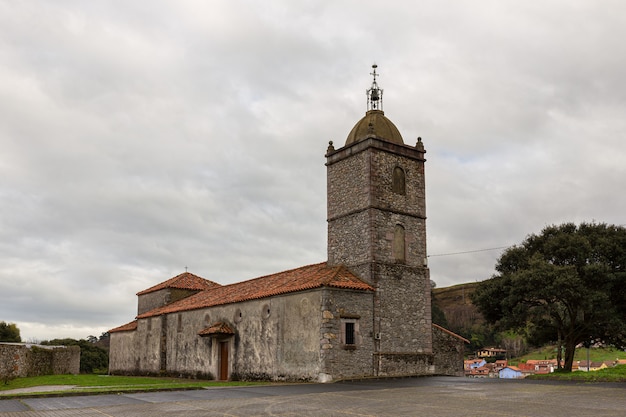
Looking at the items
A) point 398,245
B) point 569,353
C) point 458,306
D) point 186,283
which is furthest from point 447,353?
point 458,306

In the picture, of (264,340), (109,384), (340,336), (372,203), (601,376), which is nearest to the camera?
(601,376)

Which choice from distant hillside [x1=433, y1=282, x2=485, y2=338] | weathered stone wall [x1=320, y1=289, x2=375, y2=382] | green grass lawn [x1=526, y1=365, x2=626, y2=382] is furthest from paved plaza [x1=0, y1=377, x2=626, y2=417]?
distant hillside [x1=433, y1=282, x2=485, y2=338]

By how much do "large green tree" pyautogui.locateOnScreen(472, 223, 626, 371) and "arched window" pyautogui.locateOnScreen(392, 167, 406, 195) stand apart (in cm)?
778

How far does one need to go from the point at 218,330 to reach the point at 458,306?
143 meters

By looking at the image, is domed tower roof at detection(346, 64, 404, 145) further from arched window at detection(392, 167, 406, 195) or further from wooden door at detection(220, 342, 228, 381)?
wooden door at detection(220, 342, 228, 381)

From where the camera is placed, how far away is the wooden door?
3488 centimetres

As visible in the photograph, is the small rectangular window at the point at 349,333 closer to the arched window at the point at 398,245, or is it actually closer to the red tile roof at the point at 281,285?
the red tile roof at the point at 281,285

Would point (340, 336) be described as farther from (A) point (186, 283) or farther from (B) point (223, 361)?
(A) point (186, 283)

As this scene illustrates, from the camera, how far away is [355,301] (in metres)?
29.5

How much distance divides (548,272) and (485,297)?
16.4 feet

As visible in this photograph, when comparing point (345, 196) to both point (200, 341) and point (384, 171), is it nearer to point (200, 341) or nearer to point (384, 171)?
point (384, 171)

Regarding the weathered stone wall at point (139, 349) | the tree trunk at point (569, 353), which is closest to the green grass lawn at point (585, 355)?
the tree trunk at point (569, 353)

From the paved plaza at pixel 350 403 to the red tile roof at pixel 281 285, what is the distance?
871cm

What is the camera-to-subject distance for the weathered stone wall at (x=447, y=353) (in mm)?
33812
